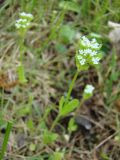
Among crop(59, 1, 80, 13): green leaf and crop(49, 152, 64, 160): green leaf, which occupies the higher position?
crop(59, 1, 80, 13): green leaf

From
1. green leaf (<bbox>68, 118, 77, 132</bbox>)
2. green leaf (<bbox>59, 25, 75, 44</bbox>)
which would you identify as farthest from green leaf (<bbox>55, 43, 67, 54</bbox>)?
green leaf (<bbox>68, 118, 77, 132</bbox>)

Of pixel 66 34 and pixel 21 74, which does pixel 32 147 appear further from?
pixel 66 34

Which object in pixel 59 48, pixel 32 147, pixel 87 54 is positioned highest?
pixel 87 54

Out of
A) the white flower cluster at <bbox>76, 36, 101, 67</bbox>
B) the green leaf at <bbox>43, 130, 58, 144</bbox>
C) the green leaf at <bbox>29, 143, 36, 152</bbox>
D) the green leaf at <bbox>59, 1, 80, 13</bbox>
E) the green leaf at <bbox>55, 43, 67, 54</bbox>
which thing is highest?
the white flower cluster at <bbox>76, 36, 101, 67</bbox>

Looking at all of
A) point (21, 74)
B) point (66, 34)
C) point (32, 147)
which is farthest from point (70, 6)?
point (32, 147)

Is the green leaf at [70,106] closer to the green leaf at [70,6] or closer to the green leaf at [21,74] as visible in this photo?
the green leaf at [21,74]

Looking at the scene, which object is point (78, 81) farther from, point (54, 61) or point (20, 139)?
point (20, 139)

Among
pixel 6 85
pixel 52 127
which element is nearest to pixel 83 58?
pixel 52 127

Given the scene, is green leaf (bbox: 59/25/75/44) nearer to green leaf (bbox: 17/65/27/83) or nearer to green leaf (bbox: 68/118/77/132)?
green leaf (bbox: 17/65/27/83)
